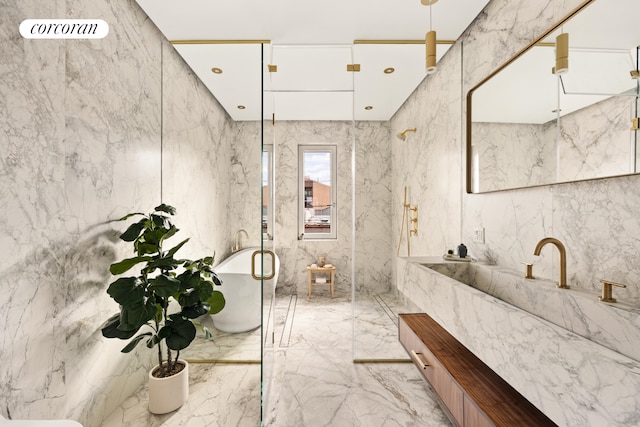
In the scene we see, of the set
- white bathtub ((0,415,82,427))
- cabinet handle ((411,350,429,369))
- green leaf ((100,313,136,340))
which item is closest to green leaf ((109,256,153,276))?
green leaf ((100,313,136,340))

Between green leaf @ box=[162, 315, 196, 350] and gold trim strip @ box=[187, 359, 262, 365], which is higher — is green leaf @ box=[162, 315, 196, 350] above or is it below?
above

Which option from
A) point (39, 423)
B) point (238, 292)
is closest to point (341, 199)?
point (238, 292)

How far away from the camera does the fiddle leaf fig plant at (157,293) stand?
4.53 feet

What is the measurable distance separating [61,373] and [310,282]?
2664 millimetres

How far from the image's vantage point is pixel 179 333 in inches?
62.4

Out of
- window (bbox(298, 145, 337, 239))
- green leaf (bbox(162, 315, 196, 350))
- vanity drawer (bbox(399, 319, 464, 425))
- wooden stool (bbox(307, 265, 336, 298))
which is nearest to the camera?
vanity drawer (bbox(399, 319, 464, 425))

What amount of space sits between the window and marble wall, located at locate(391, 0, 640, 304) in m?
1.30

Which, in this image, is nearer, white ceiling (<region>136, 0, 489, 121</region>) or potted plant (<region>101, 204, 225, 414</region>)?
potted plant (<region>101, 204, 225, 414</region>)

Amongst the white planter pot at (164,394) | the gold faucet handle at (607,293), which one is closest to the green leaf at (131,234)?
the white planter pot at (164,394)

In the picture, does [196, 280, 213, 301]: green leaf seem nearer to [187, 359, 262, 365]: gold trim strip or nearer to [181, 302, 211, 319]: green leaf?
[181, 302, 211, 319]: green leaf

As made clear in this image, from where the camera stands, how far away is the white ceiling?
1.82 meters

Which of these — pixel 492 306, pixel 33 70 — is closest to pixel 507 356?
pixel 492 306

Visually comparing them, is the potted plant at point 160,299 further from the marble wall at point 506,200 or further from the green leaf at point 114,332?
the marble wall at point 506,200

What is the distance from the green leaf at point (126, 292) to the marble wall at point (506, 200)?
2.12m
